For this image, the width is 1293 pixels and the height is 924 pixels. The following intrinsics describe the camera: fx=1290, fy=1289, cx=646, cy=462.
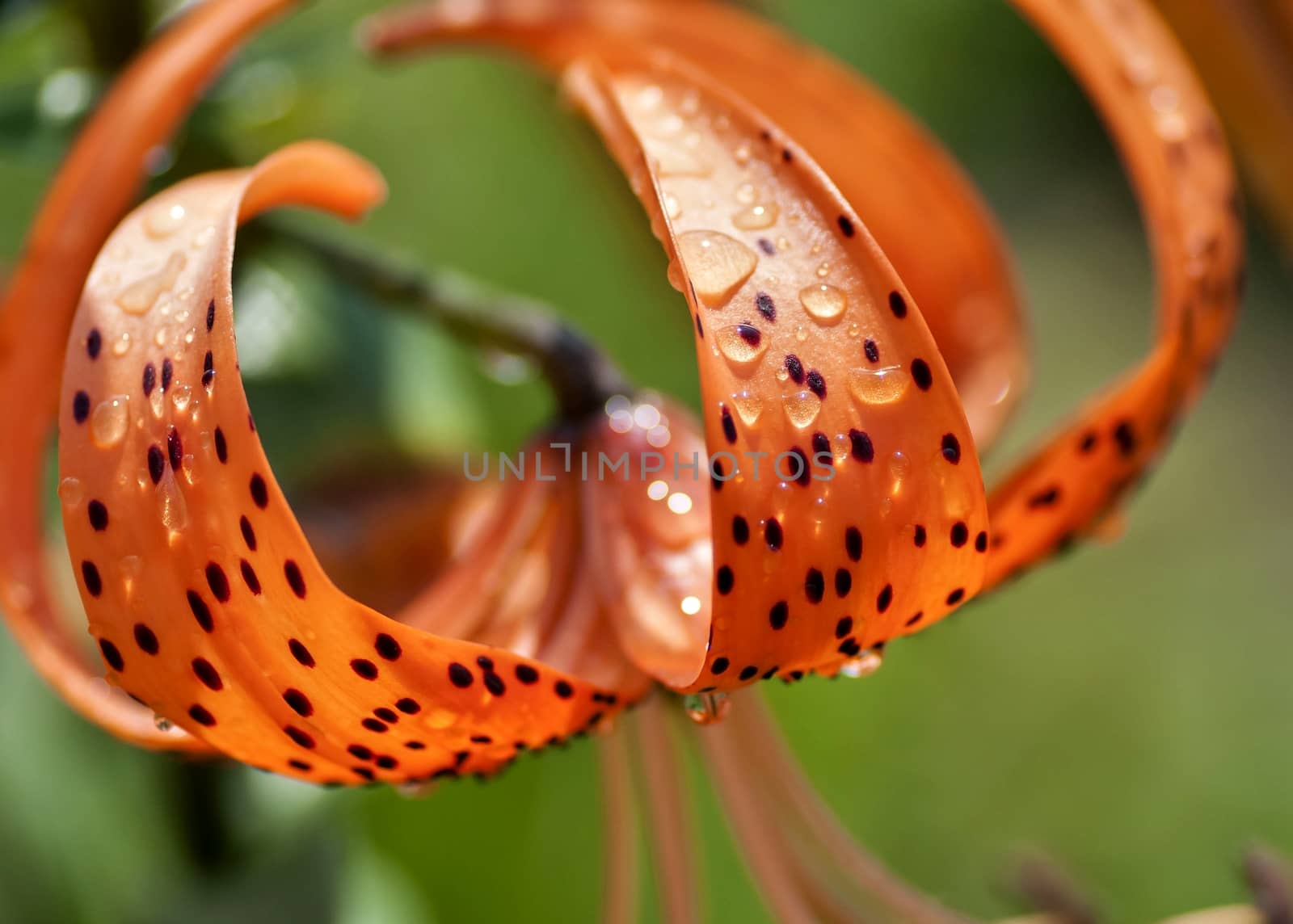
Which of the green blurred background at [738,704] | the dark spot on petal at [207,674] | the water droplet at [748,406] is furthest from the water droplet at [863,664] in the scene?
the green blurred background at [738,704]

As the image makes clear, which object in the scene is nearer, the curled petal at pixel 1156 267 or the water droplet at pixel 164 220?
the water droplet at pixel 164 220

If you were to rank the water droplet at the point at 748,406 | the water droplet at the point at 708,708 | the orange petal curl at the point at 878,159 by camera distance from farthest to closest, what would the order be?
the orange petal curl at the point at 878,159, the water droplet at the point at 708,708, the water droplet at the point at 748,406

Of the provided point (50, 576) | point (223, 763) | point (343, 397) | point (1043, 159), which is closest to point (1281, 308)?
point (1043, 159)

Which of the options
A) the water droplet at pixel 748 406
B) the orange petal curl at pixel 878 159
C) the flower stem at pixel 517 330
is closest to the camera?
the water droplet at pixel 748 406

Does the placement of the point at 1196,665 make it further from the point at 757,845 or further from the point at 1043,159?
the point at 757,845

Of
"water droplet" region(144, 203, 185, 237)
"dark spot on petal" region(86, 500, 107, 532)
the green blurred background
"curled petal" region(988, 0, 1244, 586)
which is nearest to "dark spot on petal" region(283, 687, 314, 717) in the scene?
"dark spot on petal" region(86, 500, 107, 532)

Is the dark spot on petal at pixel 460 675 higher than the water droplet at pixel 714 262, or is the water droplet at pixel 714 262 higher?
the water droplet at pixel 714 262

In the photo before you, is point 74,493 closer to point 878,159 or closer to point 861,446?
point 861,446

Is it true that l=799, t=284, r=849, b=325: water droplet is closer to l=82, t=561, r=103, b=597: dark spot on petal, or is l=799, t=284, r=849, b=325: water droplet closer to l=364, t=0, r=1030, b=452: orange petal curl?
l=82, t=561, r=103, b=597: dark spot on petal

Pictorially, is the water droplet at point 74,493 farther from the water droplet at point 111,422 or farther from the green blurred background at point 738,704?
the green blurred background at point 738,704
